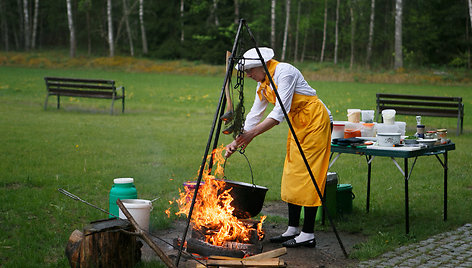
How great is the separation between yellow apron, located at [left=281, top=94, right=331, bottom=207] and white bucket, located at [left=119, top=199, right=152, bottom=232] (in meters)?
1.44

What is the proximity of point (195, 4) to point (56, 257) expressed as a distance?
45.4m

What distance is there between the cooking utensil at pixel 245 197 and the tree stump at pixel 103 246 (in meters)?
1.14

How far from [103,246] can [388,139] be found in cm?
305

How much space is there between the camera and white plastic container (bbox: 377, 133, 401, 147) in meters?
5.64

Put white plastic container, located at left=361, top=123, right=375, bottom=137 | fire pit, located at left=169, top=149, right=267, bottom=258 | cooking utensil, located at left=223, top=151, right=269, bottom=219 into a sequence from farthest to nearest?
white plastic container, located at left=361, top=123, right=375, bottom=137 → cooking utensil, located at left=223, top=151, right=269, bottom=219 → fire pit, located at left=169, top=149, right=267, bottom=258

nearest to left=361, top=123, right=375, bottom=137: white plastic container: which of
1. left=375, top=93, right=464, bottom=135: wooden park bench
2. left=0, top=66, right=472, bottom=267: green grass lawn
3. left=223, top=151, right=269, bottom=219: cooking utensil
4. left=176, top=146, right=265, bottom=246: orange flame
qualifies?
left=0, top=66, right=472, bottom=267: green grass lawn

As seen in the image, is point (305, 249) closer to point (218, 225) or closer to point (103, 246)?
point (218, 225)

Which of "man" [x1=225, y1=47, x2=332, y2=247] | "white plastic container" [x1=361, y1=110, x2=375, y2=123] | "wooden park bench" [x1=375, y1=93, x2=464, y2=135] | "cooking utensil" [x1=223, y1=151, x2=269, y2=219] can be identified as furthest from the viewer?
"wooden park bench" [x1=375, y1=93, x2=464, y2=135]

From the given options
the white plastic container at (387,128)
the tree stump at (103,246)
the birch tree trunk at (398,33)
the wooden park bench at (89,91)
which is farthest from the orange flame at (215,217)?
the birch tree trunk at (398,33)

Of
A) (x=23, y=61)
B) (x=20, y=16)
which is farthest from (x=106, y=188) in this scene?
(x=20, y=16)

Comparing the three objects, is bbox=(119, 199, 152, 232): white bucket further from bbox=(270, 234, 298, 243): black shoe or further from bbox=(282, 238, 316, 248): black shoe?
bbox=(282, 238, 316, 248): black shoe

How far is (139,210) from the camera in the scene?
206 inches

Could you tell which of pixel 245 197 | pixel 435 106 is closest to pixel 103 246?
pixel 245 197

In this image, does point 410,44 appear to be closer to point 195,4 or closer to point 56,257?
point 195,4
